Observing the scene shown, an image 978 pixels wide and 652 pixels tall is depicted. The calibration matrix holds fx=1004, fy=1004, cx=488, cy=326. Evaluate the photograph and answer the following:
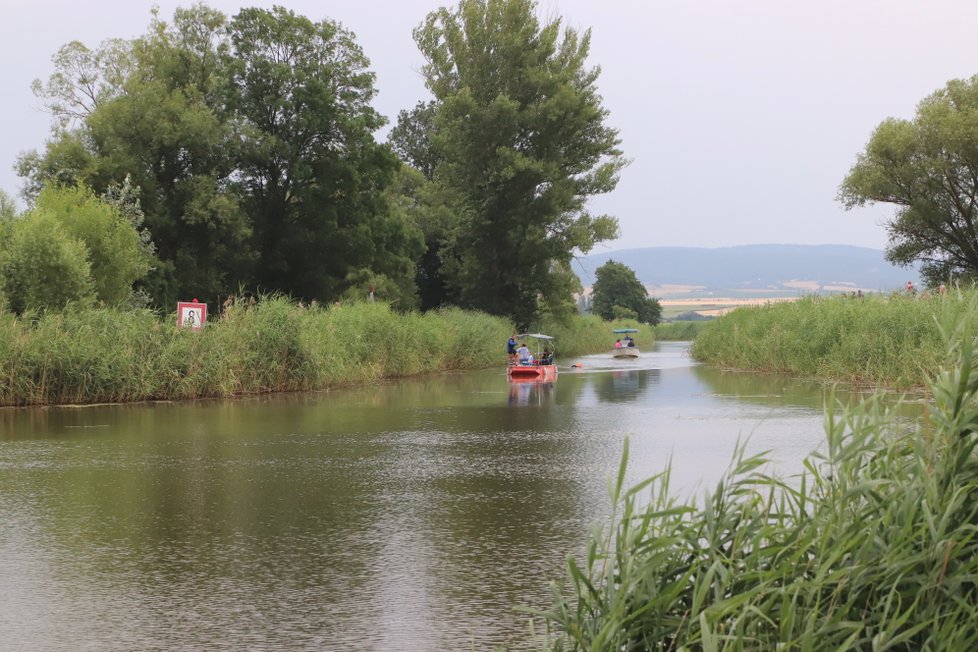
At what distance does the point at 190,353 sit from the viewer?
2316cm

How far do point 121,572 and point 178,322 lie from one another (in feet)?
58.2

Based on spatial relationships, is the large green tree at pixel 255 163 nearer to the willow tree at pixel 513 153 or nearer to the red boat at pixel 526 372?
the willow tree at pixel 513 153

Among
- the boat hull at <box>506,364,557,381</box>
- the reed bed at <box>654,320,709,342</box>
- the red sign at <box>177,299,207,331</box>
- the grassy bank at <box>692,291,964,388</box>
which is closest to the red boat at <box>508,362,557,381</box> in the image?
the boat hull at <box>506,364,557,381</box>

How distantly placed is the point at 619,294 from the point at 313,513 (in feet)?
326

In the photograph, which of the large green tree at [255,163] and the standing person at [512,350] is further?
the large green tree at [255,163]

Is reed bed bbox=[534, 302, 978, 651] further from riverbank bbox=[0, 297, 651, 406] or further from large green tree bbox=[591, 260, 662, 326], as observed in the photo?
large green tree bbox=[591, 260, 662, 326]

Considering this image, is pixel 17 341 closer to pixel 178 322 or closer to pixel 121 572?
pixel 178 322

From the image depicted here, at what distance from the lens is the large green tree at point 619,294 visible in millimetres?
106938

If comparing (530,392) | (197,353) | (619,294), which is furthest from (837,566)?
(619,294)

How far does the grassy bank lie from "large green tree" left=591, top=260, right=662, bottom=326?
66.6 m

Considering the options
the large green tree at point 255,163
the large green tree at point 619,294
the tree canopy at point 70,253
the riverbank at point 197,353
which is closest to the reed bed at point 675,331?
the large green tree at point 619,294

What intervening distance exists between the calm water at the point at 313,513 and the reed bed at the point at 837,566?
4.61 ft

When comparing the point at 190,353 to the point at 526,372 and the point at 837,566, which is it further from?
the point at 837,566

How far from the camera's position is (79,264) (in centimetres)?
2953
